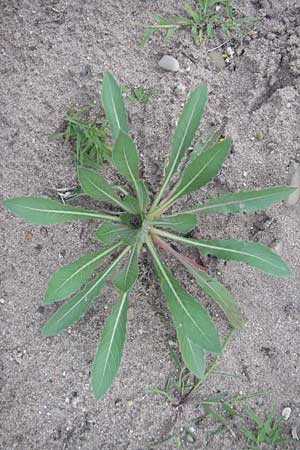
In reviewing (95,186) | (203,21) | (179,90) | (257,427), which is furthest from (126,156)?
(257,427)

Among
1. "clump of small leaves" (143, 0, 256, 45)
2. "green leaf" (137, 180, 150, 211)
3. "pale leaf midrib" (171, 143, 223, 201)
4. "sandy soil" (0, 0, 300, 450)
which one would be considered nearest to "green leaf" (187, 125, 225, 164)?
"sandy soil" (0, 0, 300, 450)

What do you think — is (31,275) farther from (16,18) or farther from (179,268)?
(16,18)

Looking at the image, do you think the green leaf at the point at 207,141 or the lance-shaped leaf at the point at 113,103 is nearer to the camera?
the lance-shaped leaf at the point at 113,103

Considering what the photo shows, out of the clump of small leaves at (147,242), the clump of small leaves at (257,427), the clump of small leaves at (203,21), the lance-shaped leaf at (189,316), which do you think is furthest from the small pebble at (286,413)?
the clump of small leaves at (203,21)

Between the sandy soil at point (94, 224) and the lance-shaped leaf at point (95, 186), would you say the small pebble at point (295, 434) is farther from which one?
the lance-shaped leaf at point (95, 186)

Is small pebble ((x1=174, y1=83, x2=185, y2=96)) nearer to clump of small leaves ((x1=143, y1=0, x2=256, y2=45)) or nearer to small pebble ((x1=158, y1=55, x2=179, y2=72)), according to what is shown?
small pebble ((x1=158, y1=55, x2=179, y2=72))

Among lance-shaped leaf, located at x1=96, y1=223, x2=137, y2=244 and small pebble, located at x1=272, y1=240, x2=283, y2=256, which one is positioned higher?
lance-shaped leaf, located at x1=96, y1=223, x2=137, y2=244

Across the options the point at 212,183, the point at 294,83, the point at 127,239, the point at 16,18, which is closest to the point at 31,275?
the point at 127,239

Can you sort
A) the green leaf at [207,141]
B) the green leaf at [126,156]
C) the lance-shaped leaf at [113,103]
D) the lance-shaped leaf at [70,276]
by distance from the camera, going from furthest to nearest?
the green leaf at [207,141], the lance-shaped leaf at [113,103], the lance-shaped leaf at [70,276], the green leaf at [126,156]

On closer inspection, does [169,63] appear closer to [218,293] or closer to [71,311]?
[218,293]
